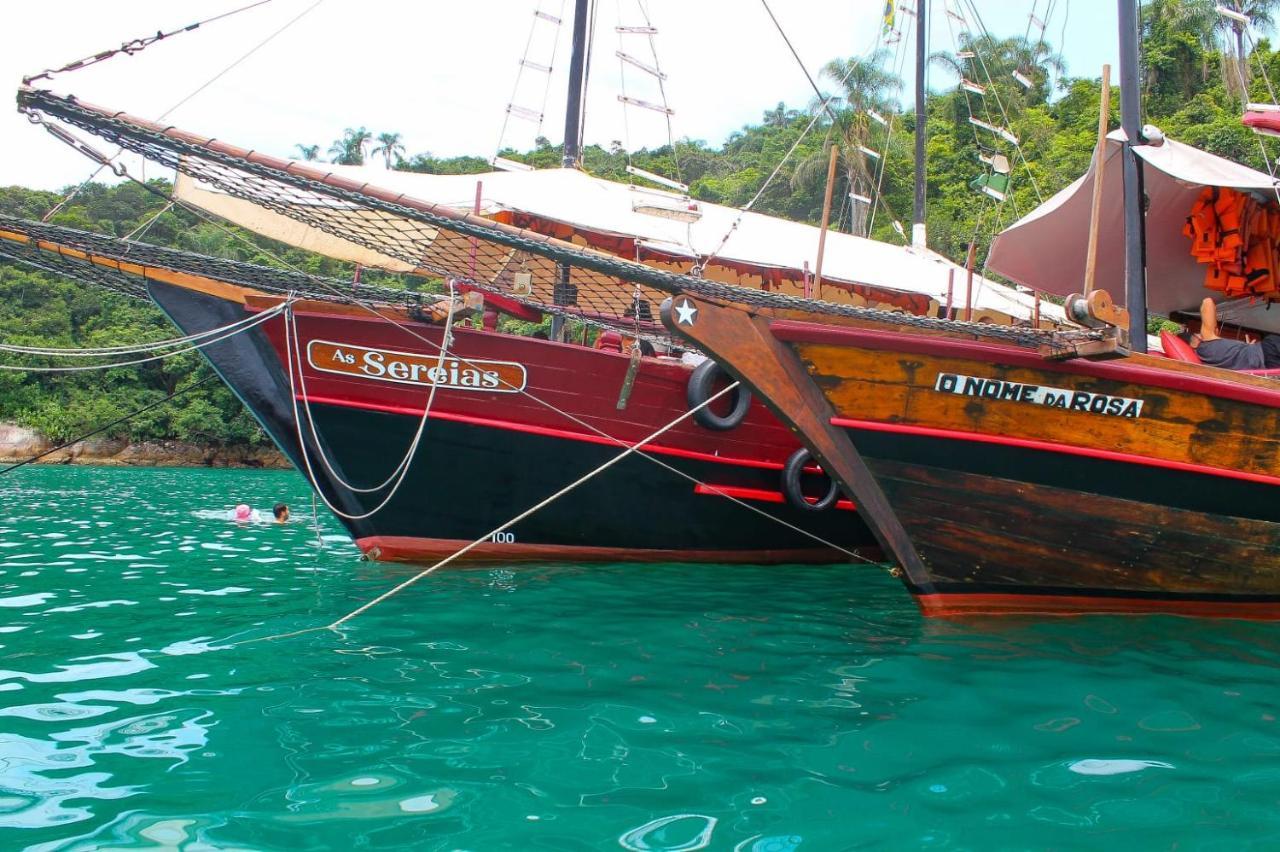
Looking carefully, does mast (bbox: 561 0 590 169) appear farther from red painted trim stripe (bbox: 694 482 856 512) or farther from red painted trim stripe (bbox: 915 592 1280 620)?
red painted trim stripe (bbox: 915 592 1280 620)

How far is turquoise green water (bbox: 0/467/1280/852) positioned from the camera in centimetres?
258

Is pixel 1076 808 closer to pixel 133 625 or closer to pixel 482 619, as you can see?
pixel 482 619

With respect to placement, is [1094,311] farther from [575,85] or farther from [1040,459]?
[575,85]

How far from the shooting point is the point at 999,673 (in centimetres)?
437

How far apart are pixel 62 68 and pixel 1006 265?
27.8ft

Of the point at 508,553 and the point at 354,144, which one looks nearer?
the point at 508,553

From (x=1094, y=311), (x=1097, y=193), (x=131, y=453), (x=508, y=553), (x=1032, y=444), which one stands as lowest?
(x=131, y=453)

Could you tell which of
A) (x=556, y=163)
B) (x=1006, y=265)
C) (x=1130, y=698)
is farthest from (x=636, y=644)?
(x=556, y=163)

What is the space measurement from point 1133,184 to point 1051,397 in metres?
2.22

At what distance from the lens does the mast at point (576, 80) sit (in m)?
11.5

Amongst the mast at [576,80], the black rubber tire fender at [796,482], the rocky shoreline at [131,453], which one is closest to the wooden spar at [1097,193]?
the black rubber tire fender at [796,482]

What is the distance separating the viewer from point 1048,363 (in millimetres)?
5156

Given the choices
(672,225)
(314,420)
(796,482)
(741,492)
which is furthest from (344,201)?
(672,225)

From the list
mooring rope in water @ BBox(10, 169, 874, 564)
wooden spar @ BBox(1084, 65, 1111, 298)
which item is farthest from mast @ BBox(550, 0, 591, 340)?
wooden spar @ BBox(1084, 65, 1111, 298)
